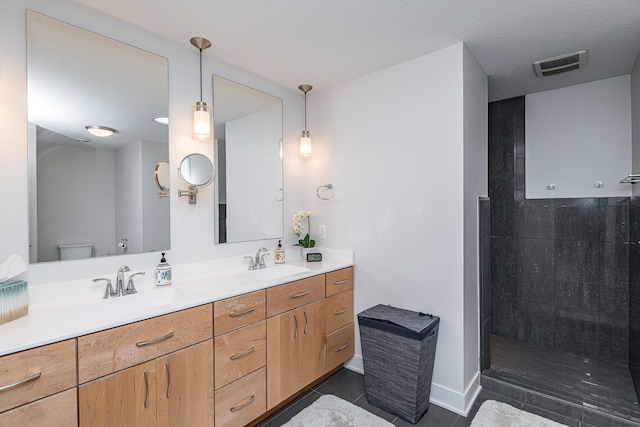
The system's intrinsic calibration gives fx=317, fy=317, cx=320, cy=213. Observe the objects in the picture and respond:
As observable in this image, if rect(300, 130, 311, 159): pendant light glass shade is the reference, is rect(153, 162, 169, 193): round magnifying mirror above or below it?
below

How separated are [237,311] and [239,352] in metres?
0.24

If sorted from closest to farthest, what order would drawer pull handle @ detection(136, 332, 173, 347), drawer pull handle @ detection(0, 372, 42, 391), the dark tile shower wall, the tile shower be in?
1. drawer pull handle @ detection(0, 372, 42, 391)
2. drawer pull handle @ detection(136, 332, 173, 347)
3. the tile shower
4. the dark tile shower wall

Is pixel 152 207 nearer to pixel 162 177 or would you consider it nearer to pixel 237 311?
pixel 162 177

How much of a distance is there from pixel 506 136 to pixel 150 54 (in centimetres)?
317

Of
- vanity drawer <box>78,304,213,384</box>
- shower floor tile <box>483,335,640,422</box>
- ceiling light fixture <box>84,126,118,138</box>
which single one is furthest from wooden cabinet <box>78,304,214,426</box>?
shower floor tile <box>483,335,640,422</box>

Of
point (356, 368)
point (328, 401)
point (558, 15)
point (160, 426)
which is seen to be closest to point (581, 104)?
point (558, 15)

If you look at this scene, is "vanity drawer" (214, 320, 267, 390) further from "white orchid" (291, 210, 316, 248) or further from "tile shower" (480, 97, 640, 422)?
"tile shower" (480, 97, 640, 422)

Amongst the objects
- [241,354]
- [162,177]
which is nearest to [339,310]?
[241,354]

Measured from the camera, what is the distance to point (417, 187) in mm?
2297

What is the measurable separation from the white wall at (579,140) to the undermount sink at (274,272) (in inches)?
93.5

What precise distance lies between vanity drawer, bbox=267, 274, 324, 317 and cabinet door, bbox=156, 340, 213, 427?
447 millimetres

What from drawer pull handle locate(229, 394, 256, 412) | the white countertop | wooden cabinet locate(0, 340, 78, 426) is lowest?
drawer pull handle locate(229, 394, 256, 412)

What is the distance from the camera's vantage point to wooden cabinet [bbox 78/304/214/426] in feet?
4.16

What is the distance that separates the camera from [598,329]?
2.74m
